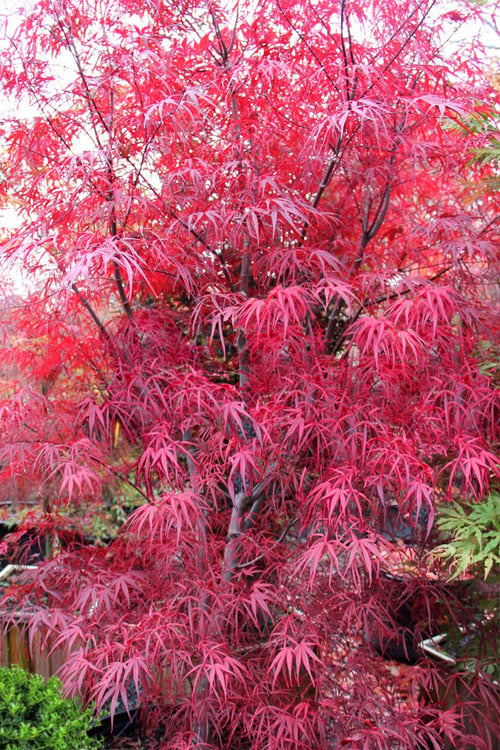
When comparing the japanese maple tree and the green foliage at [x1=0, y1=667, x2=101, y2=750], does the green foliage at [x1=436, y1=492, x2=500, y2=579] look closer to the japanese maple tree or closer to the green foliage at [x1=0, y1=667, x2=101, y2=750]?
the japanese maple tree

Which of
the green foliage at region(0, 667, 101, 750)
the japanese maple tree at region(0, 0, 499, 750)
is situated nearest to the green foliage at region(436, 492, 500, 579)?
the japanese maple tree at region(0, 0, 499, 750)

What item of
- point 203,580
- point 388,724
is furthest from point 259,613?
point 388,724

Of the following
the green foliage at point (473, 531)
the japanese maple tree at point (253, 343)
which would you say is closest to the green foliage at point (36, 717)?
the japanese maple tree at point (253, 343)

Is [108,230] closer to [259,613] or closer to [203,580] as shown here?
[203,580]

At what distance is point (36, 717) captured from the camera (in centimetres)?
258

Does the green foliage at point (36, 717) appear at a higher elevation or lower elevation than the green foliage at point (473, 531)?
lower

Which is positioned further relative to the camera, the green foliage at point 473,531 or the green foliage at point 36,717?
the green foliage at point 36,717

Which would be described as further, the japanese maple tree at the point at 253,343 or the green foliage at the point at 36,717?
the green foliage at the point at 36,717

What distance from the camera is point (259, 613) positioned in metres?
2.76

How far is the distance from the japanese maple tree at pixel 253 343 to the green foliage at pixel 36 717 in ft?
1.13

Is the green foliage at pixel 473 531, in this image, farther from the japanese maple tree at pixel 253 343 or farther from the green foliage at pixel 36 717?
the green foliage at pixel 36 717

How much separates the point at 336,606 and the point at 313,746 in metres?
0.62

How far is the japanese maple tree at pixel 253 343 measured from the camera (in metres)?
2.21

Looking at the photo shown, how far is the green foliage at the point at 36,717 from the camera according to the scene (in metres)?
2.45
